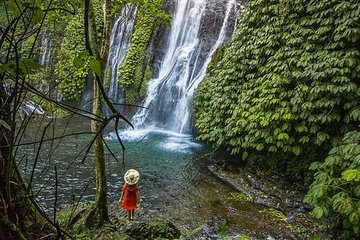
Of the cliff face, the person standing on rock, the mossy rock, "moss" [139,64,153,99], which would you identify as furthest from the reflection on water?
the cliff face

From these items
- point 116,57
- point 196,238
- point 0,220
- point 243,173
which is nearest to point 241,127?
point 243,173

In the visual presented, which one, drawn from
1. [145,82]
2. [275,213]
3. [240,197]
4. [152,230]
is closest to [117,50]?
A: [145,82]

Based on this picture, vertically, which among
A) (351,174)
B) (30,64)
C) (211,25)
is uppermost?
(211,25)

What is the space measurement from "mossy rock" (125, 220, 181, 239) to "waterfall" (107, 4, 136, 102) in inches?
445

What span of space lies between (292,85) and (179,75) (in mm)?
6898

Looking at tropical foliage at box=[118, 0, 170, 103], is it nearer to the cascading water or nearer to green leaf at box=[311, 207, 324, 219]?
the cascading water

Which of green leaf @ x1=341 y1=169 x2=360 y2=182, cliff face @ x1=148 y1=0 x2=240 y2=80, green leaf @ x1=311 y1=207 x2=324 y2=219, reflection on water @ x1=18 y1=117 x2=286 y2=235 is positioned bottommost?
reflection on water @ x1=18 y1=117 x2=286 y2=235

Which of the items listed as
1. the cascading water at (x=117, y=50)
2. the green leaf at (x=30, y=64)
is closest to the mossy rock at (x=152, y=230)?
the green leaf at (x=30, y=64)

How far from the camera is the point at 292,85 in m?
6.99

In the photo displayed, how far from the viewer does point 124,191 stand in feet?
18.5

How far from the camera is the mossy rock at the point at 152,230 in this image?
460 centimetres

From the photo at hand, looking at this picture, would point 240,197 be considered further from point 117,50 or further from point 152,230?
point 117,50

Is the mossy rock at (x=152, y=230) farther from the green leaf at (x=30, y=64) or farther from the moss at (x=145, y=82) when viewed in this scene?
the moss at (x=145, y=82)

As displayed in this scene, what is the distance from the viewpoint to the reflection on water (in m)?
6.16
